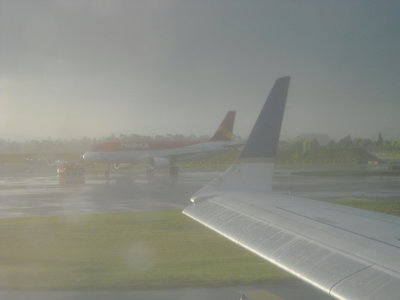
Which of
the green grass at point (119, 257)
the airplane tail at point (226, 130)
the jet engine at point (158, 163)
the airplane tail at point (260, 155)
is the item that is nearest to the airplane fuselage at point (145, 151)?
the airplane tail at point (226, 130)

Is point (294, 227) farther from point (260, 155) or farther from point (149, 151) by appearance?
point (149, 151)

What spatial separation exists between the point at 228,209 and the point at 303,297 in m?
1.81

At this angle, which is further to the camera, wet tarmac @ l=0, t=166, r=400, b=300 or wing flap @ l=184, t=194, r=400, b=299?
wet tarmac @ l=0, t=166, r=400, b=300

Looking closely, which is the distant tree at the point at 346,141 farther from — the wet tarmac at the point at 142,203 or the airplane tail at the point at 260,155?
the airplane tail at the point at 260,155

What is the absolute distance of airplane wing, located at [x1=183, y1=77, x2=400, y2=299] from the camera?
2662 mm

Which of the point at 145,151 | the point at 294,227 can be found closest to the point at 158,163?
the point at 145,151

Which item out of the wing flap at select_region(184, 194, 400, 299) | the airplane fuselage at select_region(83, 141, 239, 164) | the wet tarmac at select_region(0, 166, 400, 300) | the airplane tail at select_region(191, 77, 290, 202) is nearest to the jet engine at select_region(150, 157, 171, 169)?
the airplane fuselage at select_region(83, 141, 239, 164)

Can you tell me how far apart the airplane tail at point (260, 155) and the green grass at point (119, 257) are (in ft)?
4.99

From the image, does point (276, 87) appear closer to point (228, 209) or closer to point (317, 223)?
point (228, 209)

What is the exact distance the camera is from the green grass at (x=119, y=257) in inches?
265

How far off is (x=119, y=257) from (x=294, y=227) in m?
5.02

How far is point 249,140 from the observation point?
19.1 ft

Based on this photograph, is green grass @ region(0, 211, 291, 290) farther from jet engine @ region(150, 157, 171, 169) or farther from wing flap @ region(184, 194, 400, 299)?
jet engine @ region(150, 157, 171, 169)

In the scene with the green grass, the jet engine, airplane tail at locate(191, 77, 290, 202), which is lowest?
the green grass
